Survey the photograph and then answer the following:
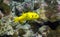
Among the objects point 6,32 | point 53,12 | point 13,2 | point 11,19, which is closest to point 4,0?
point 13,2

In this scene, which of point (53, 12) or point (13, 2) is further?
point (13, 2)

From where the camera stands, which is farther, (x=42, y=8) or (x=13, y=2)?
(x=13, y=2)

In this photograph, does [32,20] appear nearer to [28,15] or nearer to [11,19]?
[28,15]

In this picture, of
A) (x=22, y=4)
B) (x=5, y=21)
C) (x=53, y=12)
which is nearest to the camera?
(x=53, y=12)

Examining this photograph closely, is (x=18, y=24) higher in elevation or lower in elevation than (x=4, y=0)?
lower

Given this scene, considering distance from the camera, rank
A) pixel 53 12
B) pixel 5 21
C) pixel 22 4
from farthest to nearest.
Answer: pixel 22 4
pixel 5 21
pixel 53 12

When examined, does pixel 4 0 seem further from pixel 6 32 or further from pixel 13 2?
pixel 6 32

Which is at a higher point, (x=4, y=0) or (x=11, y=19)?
(x=4, y=0)

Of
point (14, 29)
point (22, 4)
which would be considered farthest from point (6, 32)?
point (22, 4)
